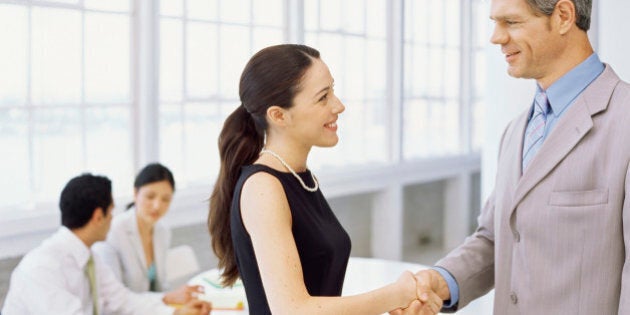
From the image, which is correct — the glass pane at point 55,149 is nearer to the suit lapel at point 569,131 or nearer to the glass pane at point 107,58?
the glass pane at point 107,58

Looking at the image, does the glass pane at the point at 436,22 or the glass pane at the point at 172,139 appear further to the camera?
the glass pane at the point at 436,22

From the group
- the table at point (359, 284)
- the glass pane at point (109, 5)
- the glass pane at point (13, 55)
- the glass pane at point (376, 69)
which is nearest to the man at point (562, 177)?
the table at point (359, 284)

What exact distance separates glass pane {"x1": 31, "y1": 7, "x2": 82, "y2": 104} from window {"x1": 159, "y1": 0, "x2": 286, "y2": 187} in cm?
60

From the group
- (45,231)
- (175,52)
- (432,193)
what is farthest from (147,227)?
(432,193)

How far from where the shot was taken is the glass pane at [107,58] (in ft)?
14.3

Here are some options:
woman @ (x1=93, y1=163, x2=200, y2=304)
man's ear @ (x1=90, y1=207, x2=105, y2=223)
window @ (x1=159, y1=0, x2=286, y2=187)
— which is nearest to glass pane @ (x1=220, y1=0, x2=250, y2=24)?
window @ (x1=159, y1=0, x2=286, y2=187)

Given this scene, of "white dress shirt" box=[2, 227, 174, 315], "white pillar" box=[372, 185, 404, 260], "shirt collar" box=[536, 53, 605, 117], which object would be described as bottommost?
"white pillar" box=[372, 185, 404, 260]

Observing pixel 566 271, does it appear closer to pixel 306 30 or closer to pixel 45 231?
pixel 45 231

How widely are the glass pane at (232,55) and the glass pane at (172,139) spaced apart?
1.51 feet

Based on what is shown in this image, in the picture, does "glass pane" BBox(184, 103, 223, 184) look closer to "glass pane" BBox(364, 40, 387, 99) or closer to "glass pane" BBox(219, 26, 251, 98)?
"glass pane" BBox(219, 26, 251, 98)

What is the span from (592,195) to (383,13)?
556 centimetres

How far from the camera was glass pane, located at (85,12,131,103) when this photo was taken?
4359mm

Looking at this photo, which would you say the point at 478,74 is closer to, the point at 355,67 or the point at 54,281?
the point at 355,67

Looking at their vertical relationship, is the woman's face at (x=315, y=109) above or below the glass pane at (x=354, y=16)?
below
